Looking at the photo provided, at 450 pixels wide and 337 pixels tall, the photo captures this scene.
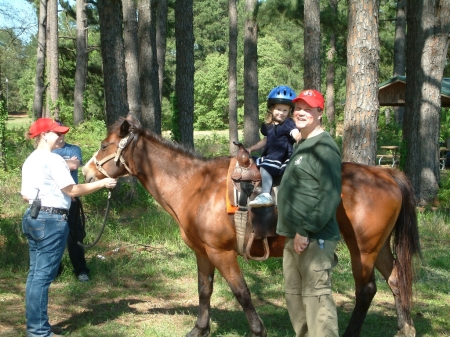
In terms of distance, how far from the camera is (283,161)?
485cm

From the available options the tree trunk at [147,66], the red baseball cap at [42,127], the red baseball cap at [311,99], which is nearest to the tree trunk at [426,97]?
the tree trunk at [147,66]

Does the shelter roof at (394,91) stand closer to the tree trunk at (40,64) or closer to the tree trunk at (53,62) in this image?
the tree trunk at (53,62)

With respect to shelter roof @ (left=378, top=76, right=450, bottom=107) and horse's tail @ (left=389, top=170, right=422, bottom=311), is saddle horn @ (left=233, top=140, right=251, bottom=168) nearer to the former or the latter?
horse's tail @ (left=389, top=170, right=422, bottom=311)

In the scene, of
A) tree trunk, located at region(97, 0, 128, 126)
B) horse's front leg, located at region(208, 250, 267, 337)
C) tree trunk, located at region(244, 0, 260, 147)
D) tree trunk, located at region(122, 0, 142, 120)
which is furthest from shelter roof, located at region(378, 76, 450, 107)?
horse's front leg, located at region(208, 250, 267, 337)

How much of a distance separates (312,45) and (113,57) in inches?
187

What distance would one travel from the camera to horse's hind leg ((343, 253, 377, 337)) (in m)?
4.79

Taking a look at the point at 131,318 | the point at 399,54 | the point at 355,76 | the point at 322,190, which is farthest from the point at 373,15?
the point at 399,54

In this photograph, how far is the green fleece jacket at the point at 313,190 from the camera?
356 centimetres

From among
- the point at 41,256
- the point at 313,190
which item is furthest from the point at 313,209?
the point at 41,256

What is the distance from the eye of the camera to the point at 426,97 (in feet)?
37.2

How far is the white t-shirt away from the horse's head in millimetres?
490

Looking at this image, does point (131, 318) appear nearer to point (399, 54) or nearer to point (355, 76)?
point (355, 76)

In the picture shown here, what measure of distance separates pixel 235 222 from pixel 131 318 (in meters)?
1.90

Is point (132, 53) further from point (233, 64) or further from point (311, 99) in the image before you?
point (311, 99)
